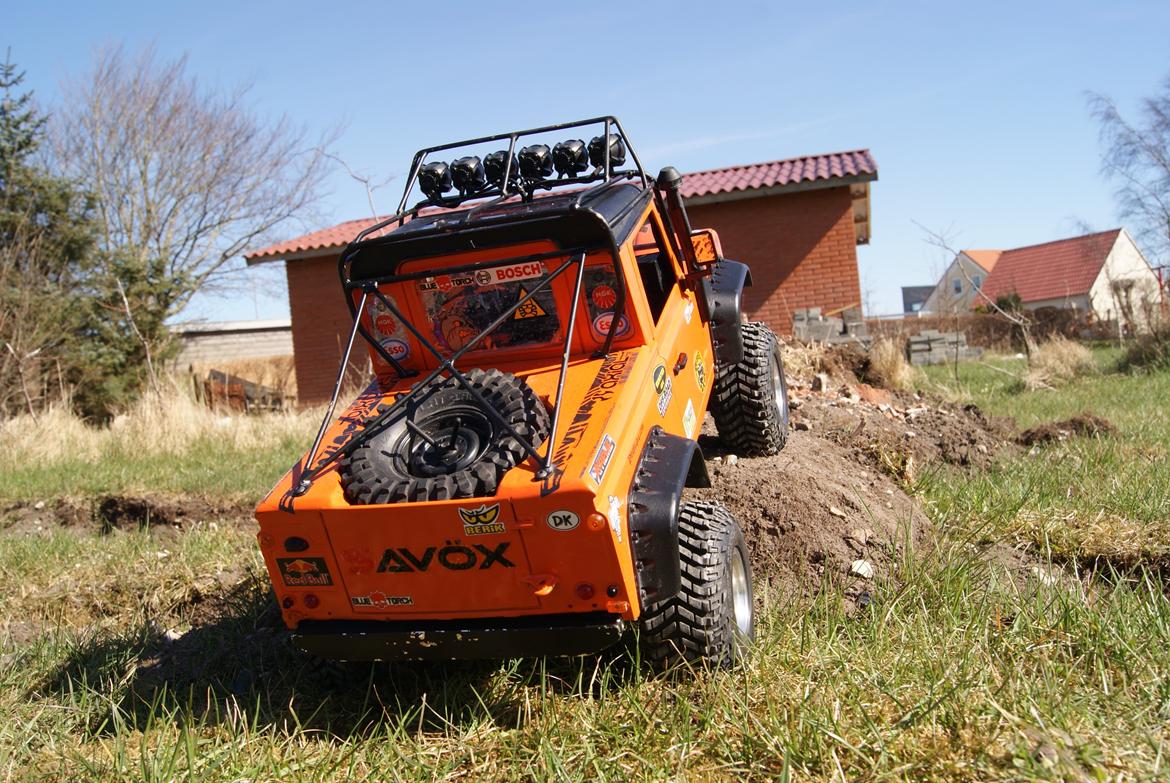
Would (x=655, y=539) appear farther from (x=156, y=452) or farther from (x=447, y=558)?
(x=156, y=452)

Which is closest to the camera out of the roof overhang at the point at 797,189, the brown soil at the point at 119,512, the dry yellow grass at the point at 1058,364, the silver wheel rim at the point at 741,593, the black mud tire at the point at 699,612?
the black mud tire at the point at 699,612

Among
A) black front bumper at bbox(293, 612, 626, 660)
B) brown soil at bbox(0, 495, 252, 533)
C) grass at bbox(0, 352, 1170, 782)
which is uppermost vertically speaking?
black front bumper at bbox(293, 612, 626, 660)

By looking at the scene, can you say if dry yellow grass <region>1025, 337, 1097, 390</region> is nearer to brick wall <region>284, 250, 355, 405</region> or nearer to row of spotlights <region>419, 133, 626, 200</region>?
row of spotlights <region>419, 133, 626, 200</region>

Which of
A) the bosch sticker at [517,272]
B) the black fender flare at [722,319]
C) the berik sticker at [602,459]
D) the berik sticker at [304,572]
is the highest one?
the bosch sticker at [517,272]

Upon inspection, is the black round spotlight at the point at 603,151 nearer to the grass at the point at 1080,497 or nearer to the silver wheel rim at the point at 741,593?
the silver wheel rim at the point at 741,593

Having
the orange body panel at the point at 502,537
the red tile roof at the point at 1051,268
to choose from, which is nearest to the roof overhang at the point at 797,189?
the orange body panel at the point at 502,537

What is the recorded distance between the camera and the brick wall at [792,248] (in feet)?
52.5

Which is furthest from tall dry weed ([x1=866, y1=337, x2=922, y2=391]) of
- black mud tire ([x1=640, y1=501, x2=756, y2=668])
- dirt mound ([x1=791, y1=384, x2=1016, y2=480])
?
black mud tire ([x1=640, y1=501, x2=756, y2=668])

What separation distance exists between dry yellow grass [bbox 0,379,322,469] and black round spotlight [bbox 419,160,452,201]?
714 centimetres

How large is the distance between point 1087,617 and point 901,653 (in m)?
0.79

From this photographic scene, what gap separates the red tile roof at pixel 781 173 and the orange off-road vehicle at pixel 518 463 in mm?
11127

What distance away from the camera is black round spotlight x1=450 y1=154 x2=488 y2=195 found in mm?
5461

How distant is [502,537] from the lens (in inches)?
141

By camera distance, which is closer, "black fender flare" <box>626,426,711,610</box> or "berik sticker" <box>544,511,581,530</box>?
"berik sticker" <box>544,511,581,530</box>
